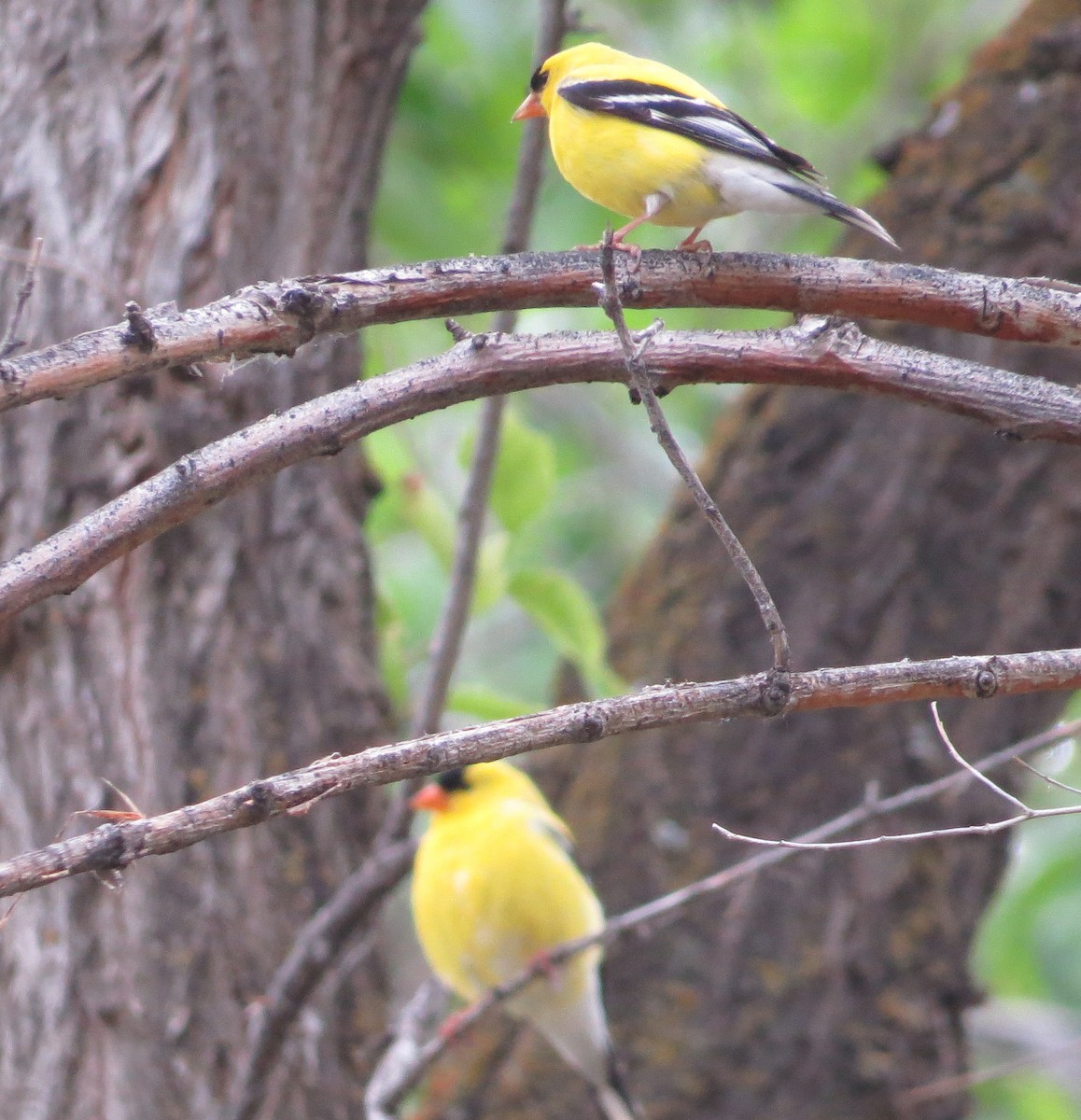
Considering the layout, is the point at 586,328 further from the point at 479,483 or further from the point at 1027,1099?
the point at 1027,1099

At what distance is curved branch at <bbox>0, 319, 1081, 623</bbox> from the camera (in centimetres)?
180

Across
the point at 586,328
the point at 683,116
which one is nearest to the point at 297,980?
the point at 683,116

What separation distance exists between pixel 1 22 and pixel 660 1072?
11.9 ft

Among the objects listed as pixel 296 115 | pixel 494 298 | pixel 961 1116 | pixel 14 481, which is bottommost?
pixel 961 1116

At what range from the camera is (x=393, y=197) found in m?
5.48

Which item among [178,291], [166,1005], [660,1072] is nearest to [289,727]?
[166,1005]

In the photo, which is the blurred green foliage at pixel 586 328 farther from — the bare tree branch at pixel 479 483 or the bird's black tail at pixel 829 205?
the bird's black tail at pixel 829 205

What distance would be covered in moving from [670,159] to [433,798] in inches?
130

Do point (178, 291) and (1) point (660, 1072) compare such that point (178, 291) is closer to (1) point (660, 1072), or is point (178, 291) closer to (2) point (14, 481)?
(2) point (14, 481)

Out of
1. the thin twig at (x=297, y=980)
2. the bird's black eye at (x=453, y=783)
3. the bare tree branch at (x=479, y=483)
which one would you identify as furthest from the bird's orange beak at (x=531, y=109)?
the bird's black eye at (x=453, y=783)

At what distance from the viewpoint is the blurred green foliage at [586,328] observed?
14.3 feet

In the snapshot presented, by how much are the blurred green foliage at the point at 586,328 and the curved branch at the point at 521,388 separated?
73.3 inches

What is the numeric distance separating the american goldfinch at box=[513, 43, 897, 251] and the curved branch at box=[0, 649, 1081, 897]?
56.5 inches

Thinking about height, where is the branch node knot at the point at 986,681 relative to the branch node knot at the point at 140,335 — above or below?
below
